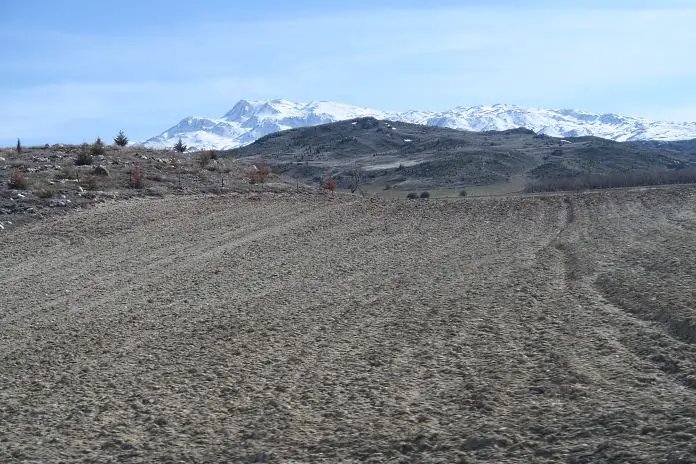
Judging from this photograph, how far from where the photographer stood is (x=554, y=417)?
7.25 metres

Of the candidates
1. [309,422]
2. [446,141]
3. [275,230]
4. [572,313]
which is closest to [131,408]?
[309,422]

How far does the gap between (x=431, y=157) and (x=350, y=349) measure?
10079 cm

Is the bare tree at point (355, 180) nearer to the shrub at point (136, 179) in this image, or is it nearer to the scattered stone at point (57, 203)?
the shrub at point (136, 179)

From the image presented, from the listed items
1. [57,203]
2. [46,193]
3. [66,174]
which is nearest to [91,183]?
[66,174]

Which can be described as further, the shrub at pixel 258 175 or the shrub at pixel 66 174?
the shrub at pixel 258 175

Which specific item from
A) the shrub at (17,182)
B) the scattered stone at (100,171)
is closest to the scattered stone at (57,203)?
the shrub at (17,182)

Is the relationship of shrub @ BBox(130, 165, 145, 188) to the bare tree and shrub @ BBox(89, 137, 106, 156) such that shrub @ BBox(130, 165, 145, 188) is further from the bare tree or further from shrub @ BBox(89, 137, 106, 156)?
the bare tree

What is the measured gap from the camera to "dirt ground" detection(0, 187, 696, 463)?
281 inches

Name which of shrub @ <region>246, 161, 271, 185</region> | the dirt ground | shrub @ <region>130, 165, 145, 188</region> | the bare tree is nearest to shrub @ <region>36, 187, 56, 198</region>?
shrub @ <region>130, 165, 145, 188</region>

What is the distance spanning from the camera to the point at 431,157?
4318 inches

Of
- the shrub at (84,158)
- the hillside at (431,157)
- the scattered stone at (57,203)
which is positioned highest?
the hillside at (431,157)

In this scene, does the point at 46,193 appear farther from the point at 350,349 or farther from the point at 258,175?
the point at 350,349

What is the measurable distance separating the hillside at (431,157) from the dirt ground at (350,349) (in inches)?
2038

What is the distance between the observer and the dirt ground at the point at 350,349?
7.14 meters
